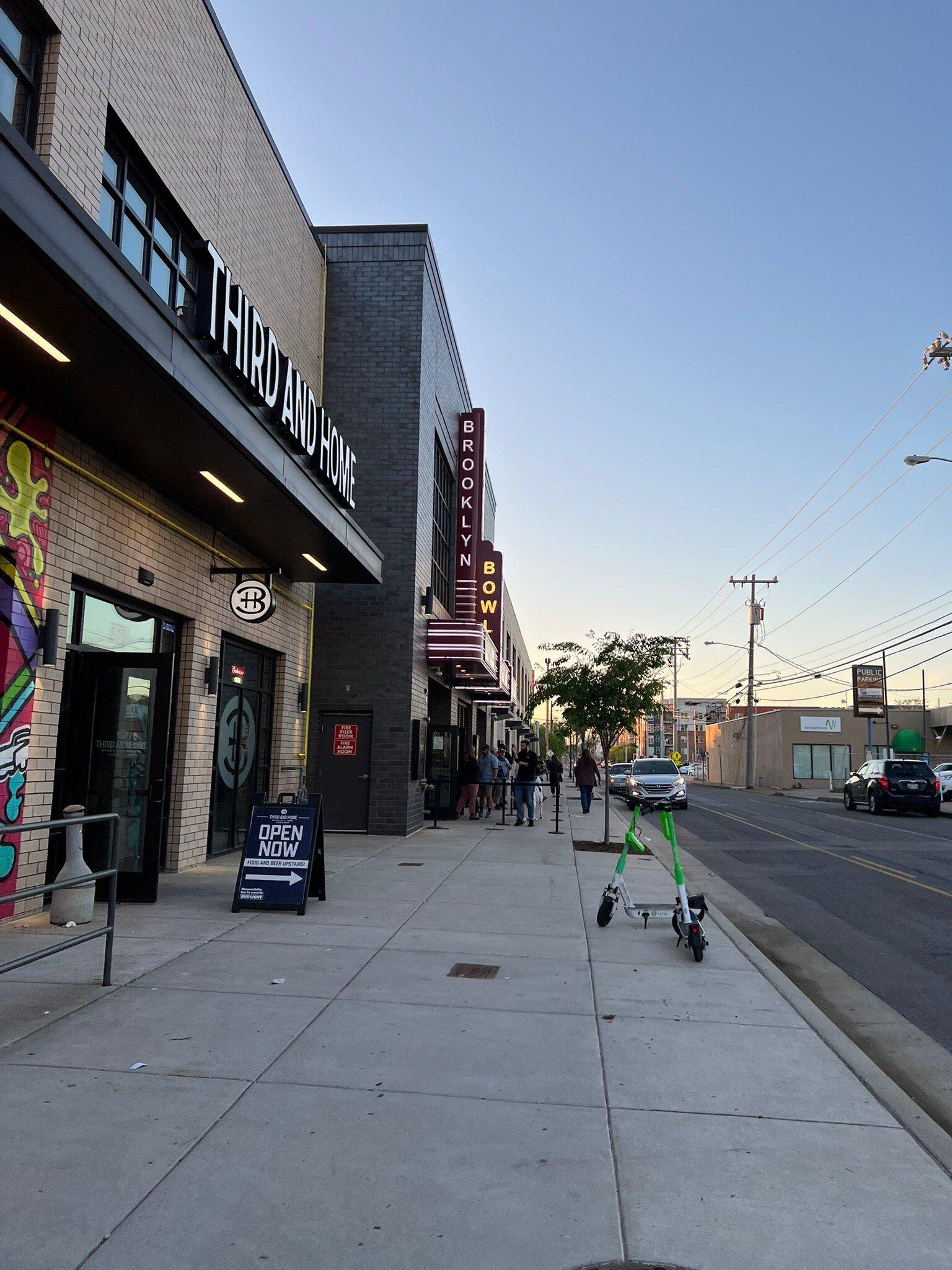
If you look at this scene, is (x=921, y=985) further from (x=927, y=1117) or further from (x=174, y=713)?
(x=174, y=713)

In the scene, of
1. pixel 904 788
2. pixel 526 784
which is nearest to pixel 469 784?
pixel 526 784

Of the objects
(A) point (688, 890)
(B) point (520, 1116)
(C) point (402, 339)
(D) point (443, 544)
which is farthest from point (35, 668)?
(D) point (443, 544)

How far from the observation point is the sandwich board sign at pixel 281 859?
9.01 metres

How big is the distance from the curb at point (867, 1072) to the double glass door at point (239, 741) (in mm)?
8092

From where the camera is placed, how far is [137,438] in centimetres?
895

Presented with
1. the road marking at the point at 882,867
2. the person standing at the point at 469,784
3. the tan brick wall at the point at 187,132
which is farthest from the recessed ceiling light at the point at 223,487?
the person standing at the point at 469,784

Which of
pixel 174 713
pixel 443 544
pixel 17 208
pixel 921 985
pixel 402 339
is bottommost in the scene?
pixel 921 985

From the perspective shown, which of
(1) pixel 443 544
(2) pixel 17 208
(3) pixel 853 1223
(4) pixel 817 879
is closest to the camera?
(3) pixel 853 1223

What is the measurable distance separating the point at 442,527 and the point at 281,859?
14833 mm

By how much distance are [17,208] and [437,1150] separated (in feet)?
17.0

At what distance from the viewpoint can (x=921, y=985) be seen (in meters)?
7.50

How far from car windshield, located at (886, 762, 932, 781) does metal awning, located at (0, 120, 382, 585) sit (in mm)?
22894

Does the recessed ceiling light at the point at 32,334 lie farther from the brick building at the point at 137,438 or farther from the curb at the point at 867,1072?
the curb at the point at 867,1072

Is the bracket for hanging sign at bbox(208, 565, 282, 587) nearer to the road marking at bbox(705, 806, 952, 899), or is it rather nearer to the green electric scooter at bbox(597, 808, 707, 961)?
the green electric scooter at bbox(597, 808, 707, 961)
